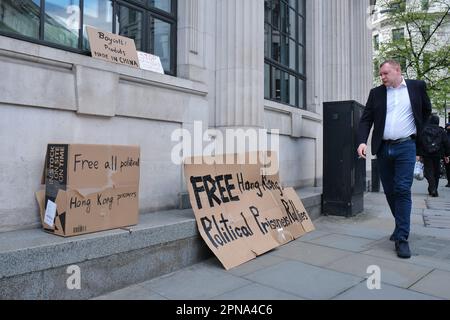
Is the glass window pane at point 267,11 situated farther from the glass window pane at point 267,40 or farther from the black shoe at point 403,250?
the black shoe at point 403,250

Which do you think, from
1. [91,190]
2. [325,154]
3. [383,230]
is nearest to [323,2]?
[325,154]

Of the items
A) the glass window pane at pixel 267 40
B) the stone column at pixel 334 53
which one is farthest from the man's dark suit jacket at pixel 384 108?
the stone column at pixel 334 53

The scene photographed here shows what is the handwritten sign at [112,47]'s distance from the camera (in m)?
4.11

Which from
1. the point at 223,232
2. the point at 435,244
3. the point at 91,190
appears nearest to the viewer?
the point at 91,190

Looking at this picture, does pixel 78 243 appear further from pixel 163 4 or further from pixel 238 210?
pixel 163 4

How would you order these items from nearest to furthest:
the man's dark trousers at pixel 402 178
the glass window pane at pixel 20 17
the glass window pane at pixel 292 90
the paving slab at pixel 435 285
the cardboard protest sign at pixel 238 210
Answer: the paving slab at pixel 435 285, the glass window pane at pixel 20 17, the cardboard protest sign at pixel 238 210, the man's dark trousers at pixel 402 178, the glass window pane at pixel 292 90

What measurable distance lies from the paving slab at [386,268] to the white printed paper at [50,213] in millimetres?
2510

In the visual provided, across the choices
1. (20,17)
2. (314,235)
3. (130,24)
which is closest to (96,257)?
(20,17)

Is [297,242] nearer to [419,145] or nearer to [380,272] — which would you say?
[380,272]

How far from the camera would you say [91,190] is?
10.3 feet

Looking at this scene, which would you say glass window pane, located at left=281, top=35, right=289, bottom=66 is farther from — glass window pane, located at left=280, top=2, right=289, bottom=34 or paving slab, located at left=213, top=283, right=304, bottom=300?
paving slab, located at left=213, top=283, right=304, bottom=300
